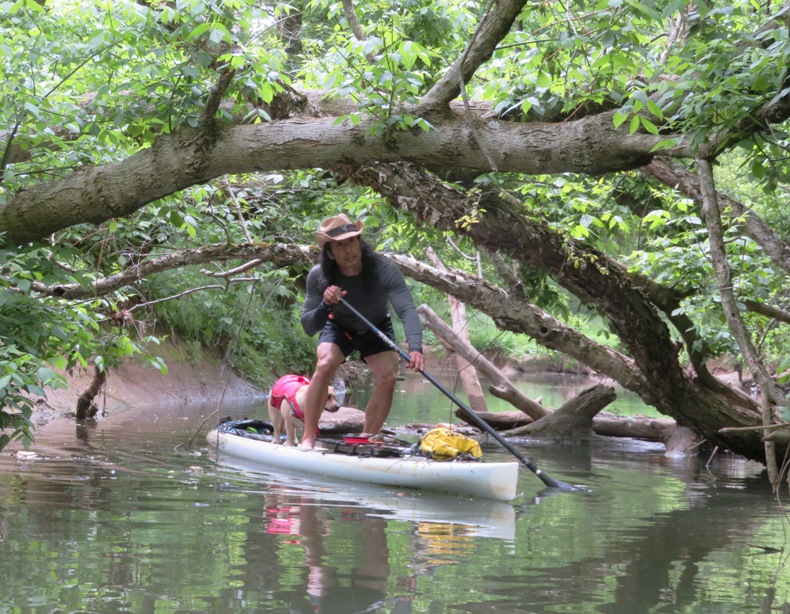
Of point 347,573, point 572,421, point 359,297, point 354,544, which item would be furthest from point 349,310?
point 572,421

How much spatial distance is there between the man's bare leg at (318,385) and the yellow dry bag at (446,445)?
1041mm

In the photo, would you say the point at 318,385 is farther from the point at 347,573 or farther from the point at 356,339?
the point at 347,573

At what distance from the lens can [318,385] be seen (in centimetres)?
756

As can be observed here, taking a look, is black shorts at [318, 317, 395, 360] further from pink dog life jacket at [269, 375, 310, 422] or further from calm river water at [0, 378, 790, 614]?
calm river water at [0, 378, 790, 614]

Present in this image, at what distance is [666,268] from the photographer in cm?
816

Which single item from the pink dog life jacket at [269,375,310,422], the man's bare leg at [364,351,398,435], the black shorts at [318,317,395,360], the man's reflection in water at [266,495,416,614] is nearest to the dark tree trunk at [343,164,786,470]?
the black shorts at [318,317,395,360]

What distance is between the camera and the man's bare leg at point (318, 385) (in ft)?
24.7

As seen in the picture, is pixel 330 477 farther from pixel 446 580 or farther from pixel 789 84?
pixel 789 84

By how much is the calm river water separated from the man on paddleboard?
104 cm

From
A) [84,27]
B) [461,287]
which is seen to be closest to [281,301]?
[461,287]

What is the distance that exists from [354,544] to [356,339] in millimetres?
3403

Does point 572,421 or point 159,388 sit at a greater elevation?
point 159,388

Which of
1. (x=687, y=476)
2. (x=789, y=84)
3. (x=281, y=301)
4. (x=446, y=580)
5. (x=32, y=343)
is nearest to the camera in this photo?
Result: (x=446, y=580)

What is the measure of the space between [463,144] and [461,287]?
4.19m
